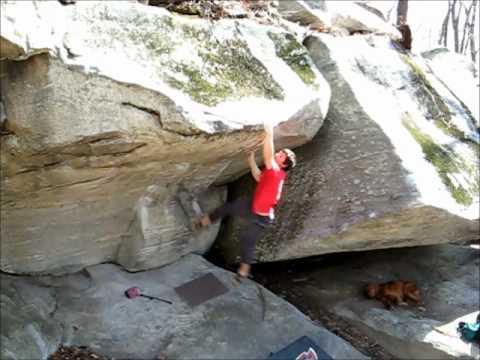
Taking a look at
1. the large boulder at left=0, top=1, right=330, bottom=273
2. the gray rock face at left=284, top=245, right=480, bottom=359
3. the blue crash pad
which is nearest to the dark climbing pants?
the large boulder at left=0, top=1, right=330, bottom=273

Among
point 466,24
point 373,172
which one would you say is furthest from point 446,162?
point 466,24

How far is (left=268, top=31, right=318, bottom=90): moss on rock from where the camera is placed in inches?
252

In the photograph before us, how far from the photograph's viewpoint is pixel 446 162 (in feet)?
22.8

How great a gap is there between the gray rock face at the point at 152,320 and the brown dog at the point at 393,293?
1422mm

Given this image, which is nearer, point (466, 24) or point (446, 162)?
point (446, 162)

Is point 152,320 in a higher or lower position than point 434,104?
lower

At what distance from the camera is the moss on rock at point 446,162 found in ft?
22.2

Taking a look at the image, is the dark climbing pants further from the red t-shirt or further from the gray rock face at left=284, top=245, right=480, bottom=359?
the gray rock face at left=284, top=245, right=480, bottom=359

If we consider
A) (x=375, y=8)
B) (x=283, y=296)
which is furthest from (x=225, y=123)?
(x=375, y=8)

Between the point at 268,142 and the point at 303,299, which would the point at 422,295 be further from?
the point at 268,142

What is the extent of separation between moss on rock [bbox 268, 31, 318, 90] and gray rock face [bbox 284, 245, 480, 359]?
3249mm

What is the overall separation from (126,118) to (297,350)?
327 cm

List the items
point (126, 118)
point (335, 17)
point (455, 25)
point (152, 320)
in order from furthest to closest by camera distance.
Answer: point (455, 25) → point (335, 17) → point (152, 320) → point (126, 118)

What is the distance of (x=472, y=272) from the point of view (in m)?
8.87
